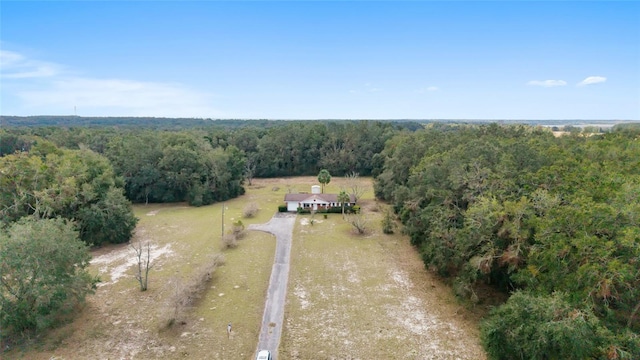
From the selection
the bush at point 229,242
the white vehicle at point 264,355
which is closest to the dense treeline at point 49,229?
the bush at point 229,242

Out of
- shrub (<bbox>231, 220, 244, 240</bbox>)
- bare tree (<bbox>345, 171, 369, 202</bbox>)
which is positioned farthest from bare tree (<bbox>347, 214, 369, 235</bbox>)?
shrub (<bbox>231, 220, 244, 240</bbox>)

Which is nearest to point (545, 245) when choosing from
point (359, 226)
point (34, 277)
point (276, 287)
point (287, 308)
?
point (287, 308)

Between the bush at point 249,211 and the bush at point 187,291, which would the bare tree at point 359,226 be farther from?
the bush at point 187,291

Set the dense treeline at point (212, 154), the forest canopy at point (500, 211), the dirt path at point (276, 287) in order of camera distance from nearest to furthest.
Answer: the forest canopy at point (500, 211)
the dirt path at point (276, 287)
the dense treeline at point (212, 154)

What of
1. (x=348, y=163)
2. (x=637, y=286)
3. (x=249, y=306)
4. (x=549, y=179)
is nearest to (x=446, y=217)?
(x=549, y=179)

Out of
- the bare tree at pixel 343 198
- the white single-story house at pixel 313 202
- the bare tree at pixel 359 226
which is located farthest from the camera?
the white single-story house at pixel 313 202

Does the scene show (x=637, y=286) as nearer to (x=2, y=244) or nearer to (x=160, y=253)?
(x=2, y=244)

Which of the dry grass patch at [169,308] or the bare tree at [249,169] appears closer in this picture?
the dry grass patch at [169,308]
